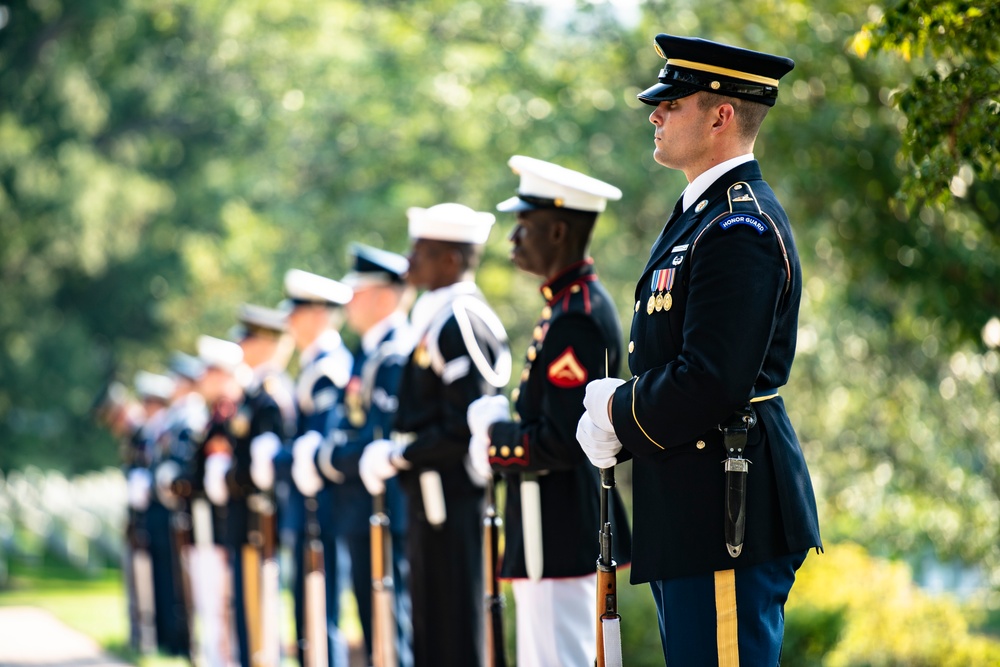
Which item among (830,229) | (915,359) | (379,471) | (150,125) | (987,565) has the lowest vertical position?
(987,565)

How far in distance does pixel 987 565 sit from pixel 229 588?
4752 millimetres

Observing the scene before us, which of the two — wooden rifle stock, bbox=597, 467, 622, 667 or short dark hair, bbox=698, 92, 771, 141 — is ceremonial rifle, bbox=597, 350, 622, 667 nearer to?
wooden rifle stock, bbox=597, 467, 622, 667

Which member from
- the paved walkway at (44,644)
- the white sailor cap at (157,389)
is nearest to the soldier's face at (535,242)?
the paved walkway at (44,644)

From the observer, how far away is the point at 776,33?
26.1ft

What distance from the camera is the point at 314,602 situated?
290 inches

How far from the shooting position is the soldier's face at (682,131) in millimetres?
3643

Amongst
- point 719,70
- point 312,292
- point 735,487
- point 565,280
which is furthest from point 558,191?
point 312,292

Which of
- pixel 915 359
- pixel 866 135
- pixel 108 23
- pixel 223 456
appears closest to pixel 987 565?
pixel 915 359

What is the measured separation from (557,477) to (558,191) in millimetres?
1020

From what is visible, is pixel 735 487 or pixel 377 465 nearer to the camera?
pixel 735 487

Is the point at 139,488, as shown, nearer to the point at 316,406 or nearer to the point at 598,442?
the point at 316,406

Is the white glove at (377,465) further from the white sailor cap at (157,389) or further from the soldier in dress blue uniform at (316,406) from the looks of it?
the white sailor cap at (157,389)

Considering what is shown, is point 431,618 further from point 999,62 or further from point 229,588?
point 229,588

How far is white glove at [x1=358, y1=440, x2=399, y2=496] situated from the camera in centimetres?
621
